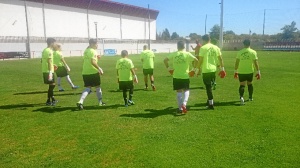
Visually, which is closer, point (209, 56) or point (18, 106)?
point (209, 56)

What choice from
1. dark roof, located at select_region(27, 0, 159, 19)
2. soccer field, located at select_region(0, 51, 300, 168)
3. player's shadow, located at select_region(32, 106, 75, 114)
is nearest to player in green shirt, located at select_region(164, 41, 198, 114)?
soccer field, located at select_region(0, 51, 300, 168)

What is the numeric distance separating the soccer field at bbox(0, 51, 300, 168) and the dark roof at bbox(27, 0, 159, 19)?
5625cm

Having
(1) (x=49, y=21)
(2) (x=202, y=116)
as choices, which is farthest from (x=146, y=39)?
(2) (x=202, y=116)

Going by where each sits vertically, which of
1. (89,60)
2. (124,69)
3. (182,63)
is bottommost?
(124,69)

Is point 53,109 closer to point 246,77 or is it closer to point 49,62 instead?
point 49,62

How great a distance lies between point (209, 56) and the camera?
8523mm

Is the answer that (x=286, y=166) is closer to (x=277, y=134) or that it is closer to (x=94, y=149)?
(x=277, y=134)

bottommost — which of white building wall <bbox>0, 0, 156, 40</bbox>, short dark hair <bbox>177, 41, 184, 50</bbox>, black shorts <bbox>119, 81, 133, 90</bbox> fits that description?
black shorts <bbox>119, 81, 133, 90</bbox>

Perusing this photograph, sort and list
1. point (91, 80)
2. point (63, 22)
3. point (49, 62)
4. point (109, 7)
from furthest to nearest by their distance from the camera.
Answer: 1. point (109, 7)
2. point (63, 22)
3. point (49, 62)
4. point (91, 80)

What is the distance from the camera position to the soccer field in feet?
16.4

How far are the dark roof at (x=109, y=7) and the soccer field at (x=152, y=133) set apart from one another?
185ft

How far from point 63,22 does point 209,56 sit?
2363 inches

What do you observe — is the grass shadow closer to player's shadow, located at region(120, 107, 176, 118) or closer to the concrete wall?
player's shadow, located at region(120, 107, 176, 118)

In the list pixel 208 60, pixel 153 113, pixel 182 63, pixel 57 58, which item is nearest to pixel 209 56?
pixel 208 60
